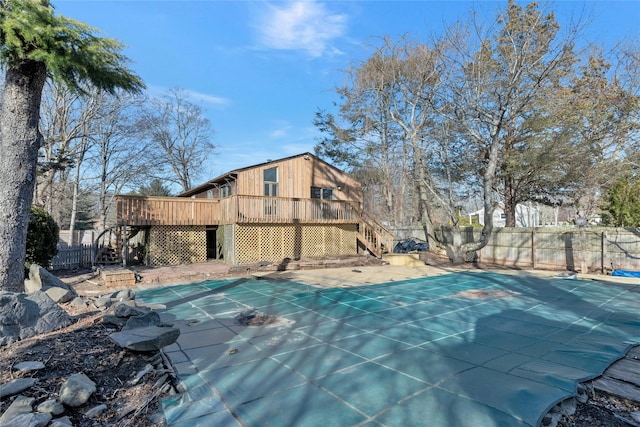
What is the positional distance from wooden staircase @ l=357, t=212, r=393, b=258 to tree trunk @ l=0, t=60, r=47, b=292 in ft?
43.5

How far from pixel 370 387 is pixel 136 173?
83.7 ft

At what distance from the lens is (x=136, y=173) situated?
24266 millimetres

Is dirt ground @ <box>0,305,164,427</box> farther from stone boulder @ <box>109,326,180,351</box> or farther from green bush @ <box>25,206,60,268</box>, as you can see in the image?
green bush @ <box>25,206,60,268</box>

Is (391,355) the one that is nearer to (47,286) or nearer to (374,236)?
(47,286)

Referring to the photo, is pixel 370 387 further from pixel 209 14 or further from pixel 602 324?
pixel 209 14

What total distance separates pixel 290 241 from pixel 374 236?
455 cm

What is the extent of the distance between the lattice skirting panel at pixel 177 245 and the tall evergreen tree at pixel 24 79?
7.55m

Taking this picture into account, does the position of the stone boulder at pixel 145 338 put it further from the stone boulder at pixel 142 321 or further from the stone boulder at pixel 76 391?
the stone boulder at pixel 76 391

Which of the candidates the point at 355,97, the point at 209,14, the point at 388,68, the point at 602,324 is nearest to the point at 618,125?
the point at 388,68

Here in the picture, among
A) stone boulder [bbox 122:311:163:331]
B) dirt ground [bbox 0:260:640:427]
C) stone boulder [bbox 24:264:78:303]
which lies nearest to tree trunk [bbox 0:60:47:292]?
stone boulder [bbox 24:264:78:303]

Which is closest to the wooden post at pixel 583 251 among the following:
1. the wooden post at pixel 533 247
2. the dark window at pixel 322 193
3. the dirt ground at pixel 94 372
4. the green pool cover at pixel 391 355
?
the wooden post at pixel 533 247

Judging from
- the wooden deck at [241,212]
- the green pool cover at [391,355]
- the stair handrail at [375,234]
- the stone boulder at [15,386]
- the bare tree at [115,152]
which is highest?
the bare tree at [115,152]

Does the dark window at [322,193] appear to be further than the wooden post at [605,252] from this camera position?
Yes

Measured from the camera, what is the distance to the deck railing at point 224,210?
13428 mm
